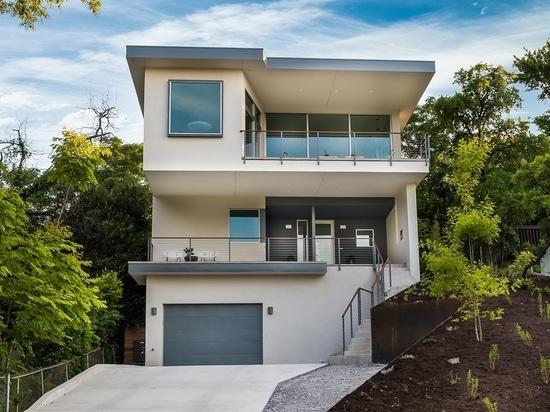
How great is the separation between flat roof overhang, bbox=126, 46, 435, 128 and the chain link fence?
8.57 m

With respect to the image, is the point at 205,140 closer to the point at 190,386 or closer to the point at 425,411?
the point at 190,386

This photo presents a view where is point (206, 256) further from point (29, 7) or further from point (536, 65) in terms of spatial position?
point (536, 65)

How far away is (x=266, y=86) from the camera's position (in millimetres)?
20516

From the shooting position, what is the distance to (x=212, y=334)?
63.6ft

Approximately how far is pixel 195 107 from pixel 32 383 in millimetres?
9944

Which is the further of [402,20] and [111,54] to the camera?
[111,54]

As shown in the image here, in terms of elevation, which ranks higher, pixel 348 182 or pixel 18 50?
pixel 18 50

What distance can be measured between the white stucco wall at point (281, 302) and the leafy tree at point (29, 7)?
9.73m

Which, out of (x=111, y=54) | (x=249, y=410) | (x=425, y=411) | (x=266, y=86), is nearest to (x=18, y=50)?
(x=111, y=54)

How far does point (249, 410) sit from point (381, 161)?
411 inches

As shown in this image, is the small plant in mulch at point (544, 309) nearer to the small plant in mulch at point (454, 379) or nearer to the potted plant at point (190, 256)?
the small plant in mulch at point (454, 379)

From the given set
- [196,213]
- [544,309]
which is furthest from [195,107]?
[544,309]

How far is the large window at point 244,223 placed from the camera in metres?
21.7

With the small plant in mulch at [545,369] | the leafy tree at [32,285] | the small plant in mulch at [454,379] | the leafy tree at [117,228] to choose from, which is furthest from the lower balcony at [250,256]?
the small plant in mulch at [545,369]
